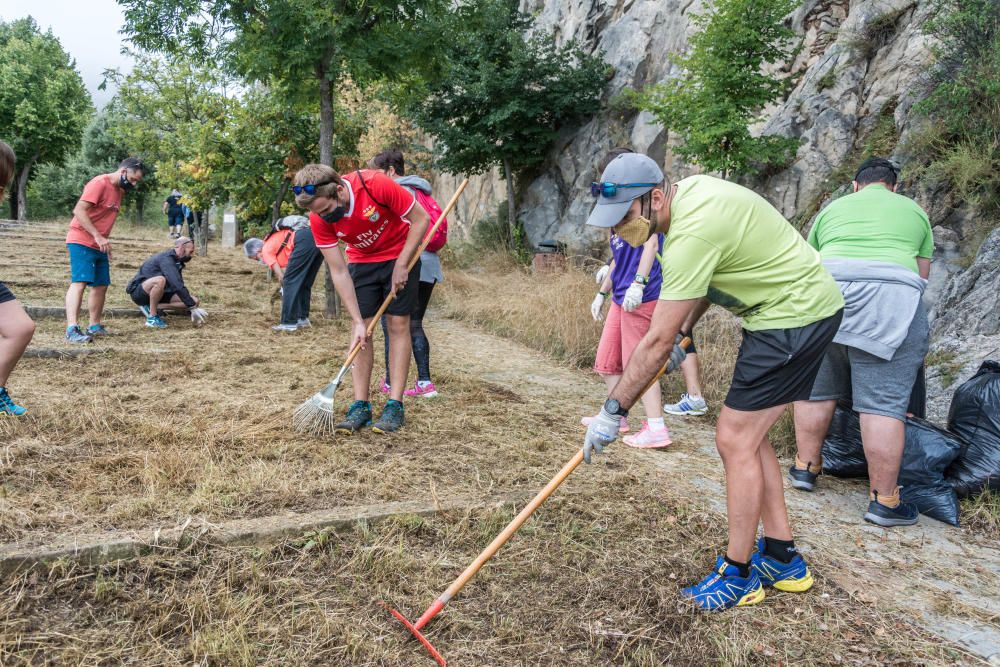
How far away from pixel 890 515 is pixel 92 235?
640cm

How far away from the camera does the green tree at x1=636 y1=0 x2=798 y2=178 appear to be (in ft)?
24.9

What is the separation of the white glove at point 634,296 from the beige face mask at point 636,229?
1454mm

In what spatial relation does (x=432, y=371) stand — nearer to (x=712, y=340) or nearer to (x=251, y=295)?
(x=712, y=340)

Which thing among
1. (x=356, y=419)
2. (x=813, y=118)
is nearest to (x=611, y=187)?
(x=356, y=419)

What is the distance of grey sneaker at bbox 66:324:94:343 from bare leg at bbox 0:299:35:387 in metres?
2.43

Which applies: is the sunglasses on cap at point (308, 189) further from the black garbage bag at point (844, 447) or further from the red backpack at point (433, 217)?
the black garbage bag at point (844, 447)

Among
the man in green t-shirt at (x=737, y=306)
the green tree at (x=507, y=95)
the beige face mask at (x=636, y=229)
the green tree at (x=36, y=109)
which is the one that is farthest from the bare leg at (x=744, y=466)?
the green tree at (x=36, y=109)

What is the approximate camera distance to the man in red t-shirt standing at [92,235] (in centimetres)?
573

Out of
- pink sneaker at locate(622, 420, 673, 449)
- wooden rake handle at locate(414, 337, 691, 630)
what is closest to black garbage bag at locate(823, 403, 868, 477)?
pink sneaker at locate(622, 420, 673, 449)

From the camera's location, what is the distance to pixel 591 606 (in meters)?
2.25

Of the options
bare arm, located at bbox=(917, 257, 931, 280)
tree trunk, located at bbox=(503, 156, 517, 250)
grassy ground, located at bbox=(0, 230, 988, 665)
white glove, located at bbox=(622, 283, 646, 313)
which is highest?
tree trunk, located at bbox=(503, 156, 517, 250)

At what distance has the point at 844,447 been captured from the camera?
3.66m

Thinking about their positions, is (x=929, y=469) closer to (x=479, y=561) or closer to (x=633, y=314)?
(x=633, y=314)

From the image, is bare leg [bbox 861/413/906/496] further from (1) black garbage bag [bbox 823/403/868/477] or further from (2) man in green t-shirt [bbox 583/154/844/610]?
(2) man in green t-shirt [bbox 583/154/844/610]
